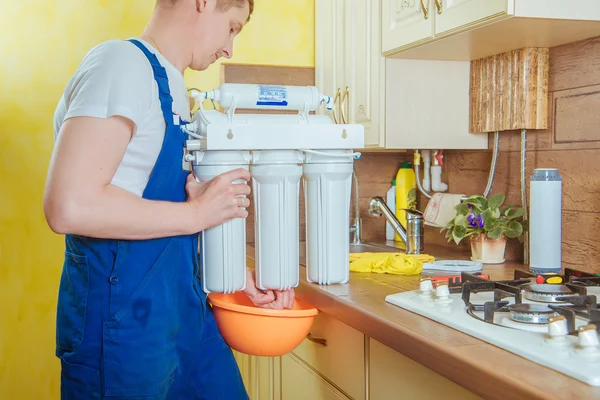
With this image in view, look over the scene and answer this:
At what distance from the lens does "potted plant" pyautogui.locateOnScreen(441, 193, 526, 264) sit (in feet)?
6.57

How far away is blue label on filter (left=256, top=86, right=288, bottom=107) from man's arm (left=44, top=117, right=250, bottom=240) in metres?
0.32

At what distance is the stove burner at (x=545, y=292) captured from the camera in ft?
4.21

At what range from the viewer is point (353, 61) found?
2451mm

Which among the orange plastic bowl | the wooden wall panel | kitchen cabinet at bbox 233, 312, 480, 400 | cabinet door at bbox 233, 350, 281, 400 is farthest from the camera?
cabinet door at bbox 233, 350, 281, 400

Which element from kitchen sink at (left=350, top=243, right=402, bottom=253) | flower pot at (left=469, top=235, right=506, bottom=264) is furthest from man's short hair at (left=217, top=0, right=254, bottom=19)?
kitchen sink at (left=350, top=243, right=402, bottom=253)

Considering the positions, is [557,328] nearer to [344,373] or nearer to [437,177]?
[344,373]

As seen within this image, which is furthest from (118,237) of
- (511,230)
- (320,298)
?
(511,230)

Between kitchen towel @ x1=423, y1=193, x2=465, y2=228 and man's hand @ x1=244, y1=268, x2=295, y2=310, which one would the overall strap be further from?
kitchen towel @ x1=423, y1=193, x2=465, y2=228

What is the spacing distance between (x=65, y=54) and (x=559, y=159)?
182 cm

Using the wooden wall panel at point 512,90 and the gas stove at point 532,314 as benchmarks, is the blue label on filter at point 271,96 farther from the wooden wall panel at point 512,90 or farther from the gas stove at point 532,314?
the wooden wall panel at point 512,90

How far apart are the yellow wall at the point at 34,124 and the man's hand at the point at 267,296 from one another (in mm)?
1379

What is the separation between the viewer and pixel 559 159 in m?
1.93

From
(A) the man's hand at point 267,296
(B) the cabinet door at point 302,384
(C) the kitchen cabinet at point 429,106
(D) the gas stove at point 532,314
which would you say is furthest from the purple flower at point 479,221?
(A) the man's hand at point 267,296

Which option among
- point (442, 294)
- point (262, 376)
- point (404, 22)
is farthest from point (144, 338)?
point (404, 22)
